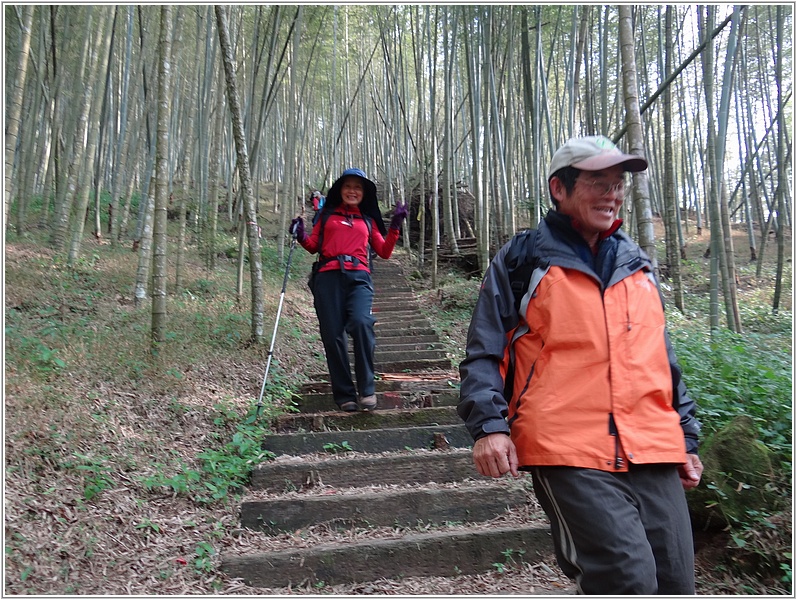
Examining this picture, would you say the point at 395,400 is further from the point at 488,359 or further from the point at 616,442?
the point at 616,442

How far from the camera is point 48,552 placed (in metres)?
2.20

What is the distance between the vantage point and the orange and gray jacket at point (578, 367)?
4.36ft

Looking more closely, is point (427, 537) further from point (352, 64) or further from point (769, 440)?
point (352, 64)

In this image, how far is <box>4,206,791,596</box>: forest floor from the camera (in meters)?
2.24

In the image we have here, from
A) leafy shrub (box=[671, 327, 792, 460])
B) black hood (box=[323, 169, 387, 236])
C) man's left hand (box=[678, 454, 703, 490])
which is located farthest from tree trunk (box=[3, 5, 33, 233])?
leafy shrub (box=[671, 327, 792, 460])

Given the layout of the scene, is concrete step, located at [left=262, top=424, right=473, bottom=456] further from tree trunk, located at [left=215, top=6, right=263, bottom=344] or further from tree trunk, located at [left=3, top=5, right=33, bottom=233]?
tree trunk, located at [left=3, top=5, right=33, bottom=233]

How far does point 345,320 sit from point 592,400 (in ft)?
8.00

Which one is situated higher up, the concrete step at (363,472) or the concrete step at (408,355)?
the concrete step at (408,355)

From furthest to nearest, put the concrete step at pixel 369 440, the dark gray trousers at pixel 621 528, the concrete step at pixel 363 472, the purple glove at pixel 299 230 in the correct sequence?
the purple glove at pixel 299 230, the concrete step at pixel 369 440, the concrete step at pixel 363 472, the dark gray trousers at pixel 621 528

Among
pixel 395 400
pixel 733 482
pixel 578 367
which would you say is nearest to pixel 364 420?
pixel 395 400

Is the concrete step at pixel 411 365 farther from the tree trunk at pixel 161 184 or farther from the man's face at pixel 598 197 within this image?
the man's face at pixel 598 197

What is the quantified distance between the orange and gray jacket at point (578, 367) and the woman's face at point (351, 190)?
2.31m

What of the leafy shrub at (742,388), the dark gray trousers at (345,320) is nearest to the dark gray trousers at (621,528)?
the leafy shrub at (742,388)

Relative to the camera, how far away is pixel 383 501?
9.12 feet
